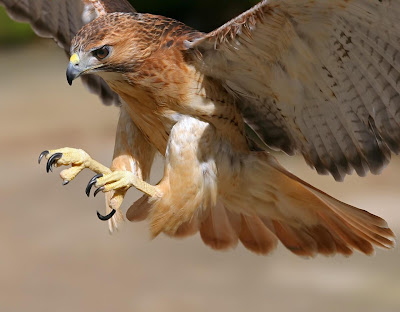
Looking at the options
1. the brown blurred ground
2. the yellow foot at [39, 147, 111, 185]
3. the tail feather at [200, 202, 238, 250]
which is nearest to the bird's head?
the yellow foot at [39, 147, 111, 185]

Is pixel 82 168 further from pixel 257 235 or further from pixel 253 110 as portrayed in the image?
pixel 257 235

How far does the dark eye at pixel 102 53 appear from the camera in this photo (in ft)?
15.4

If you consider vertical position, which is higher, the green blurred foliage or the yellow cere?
the yellow cere

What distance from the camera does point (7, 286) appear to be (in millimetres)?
9250

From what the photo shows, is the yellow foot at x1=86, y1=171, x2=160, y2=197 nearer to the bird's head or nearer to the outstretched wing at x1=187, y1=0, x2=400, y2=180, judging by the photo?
the bird's head

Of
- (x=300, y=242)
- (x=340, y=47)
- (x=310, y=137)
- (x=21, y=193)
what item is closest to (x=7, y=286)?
(x=21, y=193)

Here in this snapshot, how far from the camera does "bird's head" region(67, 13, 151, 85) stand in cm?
466

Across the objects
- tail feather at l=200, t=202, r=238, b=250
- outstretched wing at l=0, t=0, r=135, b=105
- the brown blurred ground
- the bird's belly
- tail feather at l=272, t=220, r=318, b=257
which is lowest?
the brown blurred ground

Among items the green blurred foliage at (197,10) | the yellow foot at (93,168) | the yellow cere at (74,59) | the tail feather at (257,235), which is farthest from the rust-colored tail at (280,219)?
the green blurred foliage at (197,10)

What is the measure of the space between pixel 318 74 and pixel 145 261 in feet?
16.6

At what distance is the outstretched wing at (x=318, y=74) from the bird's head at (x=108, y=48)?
27cm

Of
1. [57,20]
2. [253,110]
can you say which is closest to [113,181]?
[253,110]

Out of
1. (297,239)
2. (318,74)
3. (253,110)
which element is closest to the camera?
(318,74)

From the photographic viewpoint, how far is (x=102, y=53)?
4711 millimetres
